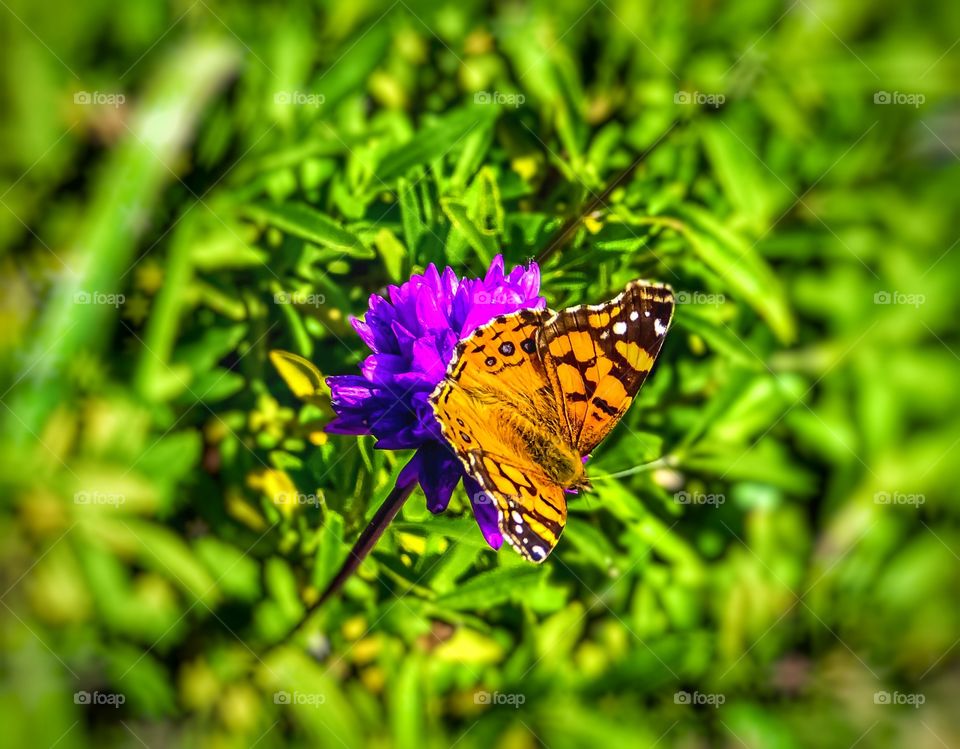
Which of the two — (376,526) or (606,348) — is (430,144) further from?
(376,526)

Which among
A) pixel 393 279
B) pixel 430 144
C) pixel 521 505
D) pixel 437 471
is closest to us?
pixel 521 505

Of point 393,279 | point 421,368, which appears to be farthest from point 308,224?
point 421,368

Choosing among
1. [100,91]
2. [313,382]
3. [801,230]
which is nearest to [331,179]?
[313,382]

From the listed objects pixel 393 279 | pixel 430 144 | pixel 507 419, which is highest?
pixel 430 144

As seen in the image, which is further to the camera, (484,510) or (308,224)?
(308,224)

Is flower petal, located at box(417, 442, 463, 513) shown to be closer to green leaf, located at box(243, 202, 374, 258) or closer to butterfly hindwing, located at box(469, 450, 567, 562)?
butterfly hindwing, located at box(469, 450, 567, 562)

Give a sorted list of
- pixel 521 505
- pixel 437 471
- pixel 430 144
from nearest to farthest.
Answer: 1. pixel 521 505
2. pixel 437 471
3. pixel 430 144

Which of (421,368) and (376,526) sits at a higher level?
(421,368)
